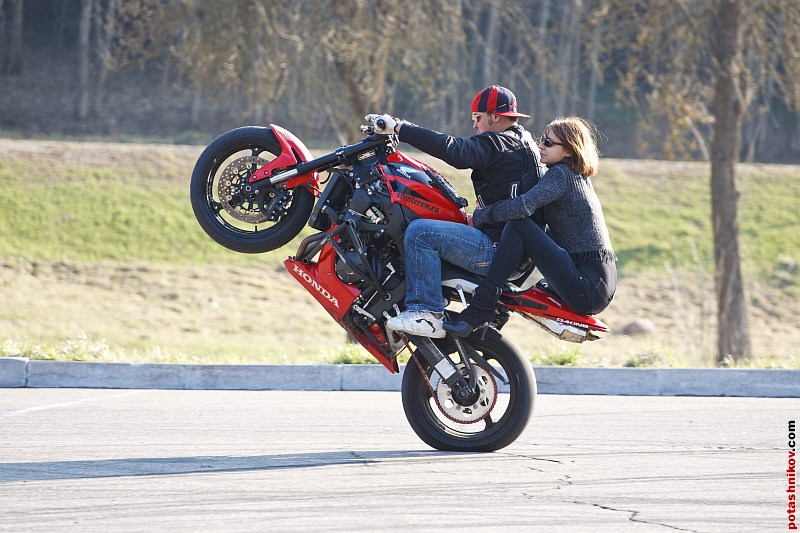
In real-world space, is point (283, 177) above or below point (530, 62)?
below

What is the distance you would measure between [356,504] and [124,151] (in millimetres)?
22840

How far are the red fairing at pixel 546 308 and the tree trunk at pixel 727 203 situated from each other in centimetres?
805

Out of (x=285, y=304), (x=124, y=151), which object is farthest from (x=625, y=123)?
(x=285, y=304)

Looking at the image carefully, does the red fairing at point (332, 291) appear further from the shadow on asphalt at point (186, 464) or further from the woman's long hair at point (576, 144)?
the woman's long hair at point (576, 144)

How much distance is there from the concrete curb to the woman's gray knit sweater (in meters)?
3.41

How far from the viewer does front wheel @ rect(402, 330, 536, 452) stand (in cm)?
596

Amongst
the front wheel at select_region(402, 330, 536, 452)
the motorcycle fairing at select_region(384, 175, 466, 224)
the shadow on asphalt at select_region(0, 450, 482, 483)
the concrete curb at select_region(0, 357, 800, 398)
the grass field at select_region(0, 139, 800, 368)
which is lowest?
the grass field at select_region(0, 139, 800, 368)

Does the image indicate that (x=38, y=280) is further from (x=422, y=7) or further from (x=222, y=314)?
(x=422, y=7)

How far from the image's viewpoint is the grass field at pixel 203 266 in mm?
17156

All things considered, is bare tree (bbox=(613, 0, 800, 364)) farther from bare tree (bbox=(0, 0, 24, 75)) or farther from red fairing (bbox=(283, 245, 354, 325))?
bare tree (bbox=(0, 0, 24, 75))

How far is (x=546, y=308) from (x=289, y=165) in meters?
1.82

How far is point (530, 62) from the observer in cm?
1419

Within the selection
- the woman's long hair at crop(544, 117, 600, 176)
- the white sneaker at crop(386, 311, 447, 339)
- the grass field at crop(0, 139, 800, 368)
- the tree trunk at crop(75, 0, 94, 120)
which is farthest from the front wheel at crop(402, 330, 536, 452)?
the tree trunk at crop(75, 0, 94, 120)

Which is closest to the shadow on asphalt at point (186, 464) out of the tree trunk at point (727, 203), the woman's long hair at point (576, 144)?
the woman's long hair at point (576, 144)
